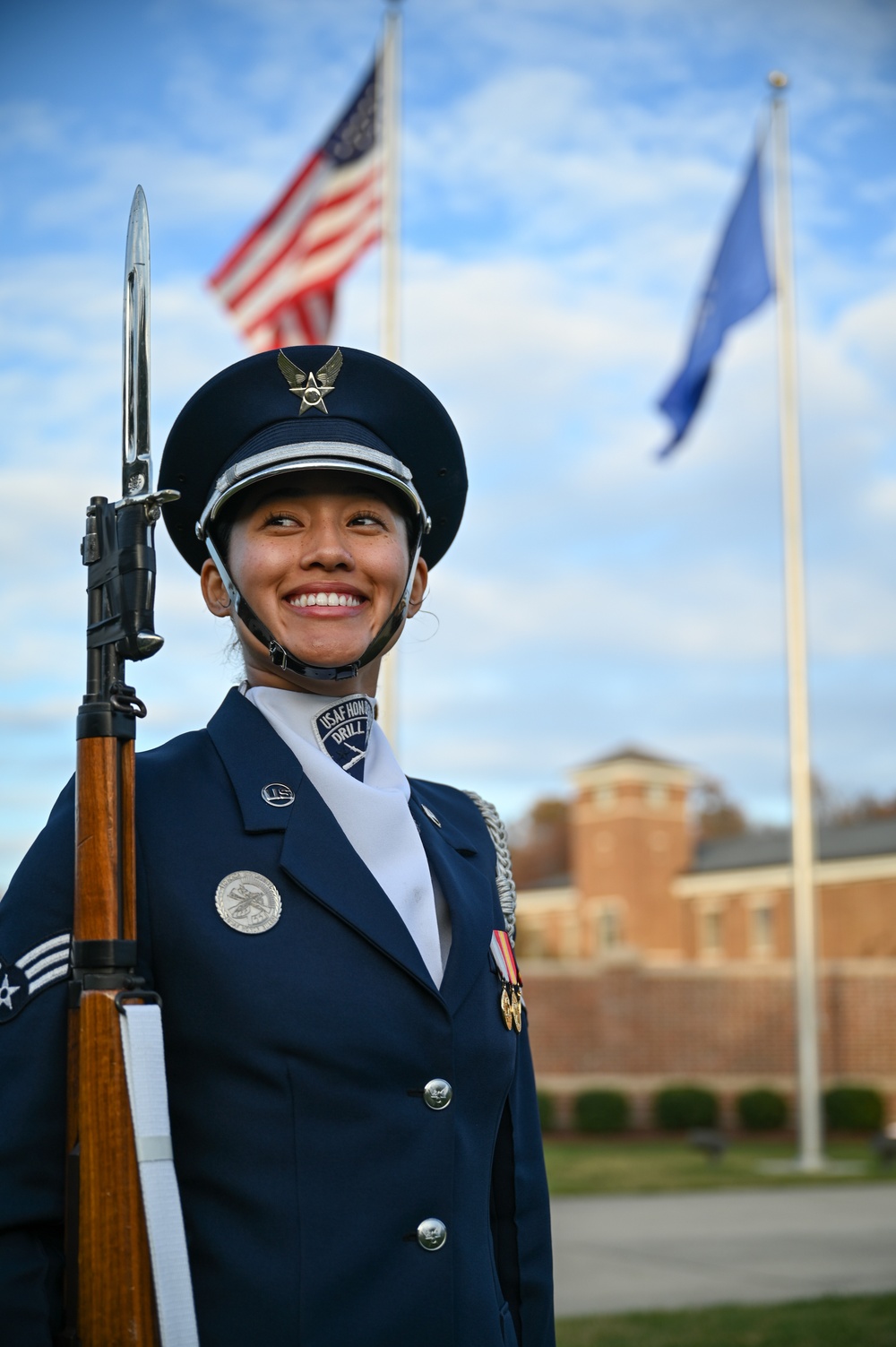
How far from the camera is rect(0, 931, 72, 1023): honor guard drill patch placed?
1.72 m

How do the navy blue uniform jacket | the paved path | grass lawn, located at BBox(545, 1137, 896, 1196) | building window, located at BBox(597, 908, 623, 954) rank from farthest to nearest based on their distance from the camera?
building window, located at BBox(597, 908, 623, 954) → grass lawn, located at BBox(545, 1137, 896, 1196) → the paved path → the navy blue uniform jacket

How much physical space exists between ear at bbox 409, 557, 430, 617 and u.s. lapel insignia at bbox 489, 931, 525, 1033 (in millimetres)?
542

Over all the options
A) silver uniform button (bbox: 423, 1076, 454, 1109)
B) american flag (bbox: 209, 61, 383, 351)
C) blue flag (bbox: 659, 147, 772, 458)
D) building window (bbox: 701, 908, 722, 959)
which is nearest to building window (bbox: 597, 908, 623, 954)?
building window (bbox: 701, 908, 722, 959)

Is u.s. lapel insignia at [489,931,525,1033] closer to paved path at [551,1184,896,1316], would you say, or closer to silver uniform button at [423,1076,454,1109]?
silver uniform button at [423,1076,454,1109]

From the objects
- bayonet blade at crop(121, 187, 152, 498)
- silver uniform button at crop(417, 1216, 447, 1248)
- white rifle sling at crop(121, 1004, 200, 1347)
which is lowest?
silver uniform button at crop(417, 1216, 447, 1248)

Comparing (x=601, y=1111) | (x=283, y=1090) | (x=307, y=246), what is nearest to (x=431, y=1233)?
(x=283, y=1090)

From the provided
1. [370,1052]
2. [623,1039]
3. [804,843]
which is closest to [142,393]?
[370,1052]

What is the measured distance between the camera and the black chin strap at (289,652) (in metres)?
2.11

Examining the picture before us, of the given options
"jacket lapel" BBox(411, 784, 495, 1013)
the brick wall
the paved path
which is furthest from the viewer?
the brick wall

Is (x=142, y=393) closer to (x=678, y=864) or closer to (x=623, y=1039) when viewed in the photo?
(x=623, y=1039)

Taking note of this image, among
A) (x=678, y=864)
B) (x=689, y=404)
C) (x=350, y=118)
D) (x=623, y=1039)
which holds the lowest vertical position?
(x=623, y=1039)

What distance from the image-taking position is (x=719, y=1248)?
9.76 meters

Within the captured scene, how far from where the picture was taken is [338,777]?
6.80 ft

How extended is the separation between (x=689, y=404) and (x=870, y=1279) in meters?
7.98
